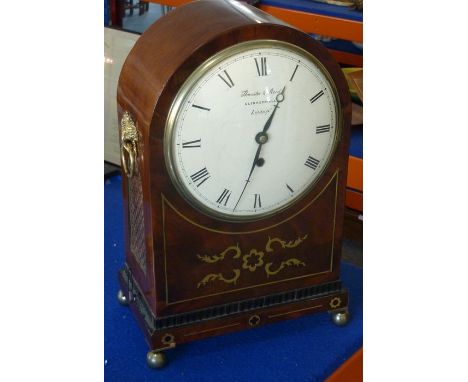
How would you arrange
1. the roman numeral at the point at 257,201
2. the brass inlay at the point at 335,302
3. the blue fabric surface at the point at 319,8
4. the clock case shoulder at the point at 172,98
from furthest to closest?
the blue fabric surface at the point at 319,8, the brass inlay at the point at 335,302, the roman numeral at the point at 257,201, the clock case shoulder at the point at 172,98

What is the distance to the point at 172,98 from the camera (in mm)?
752

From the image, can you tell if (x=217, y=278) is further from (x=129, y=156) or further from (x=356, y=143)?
(x=356, y=143)

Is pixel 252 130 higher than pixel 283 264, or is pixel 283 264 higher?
pixel 252 130

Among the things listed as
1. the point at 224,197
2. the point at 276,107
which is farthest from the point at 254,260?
the point at 276,107

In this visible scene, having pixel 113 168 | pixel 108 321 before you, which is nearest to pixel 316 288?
pixel 108 321

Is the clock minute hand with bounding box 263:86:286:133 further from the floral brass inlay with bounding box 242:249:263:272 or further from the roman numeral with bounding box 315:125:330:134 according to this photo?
the floral brass inlay with bounding box 242:249:263:272

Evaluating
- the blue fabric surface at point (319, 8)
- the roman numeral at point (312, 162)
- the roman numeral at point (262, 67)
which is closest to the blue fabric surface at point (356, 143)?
the blue fabric surface at point (319, 8)

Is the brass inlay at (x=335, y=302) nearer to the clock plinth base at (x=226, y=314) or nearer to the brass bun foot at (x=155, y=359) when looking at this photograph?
the clock plinth base at (x=226, y=314)

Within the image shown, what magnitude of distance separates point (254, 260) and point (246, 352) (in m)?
0.15

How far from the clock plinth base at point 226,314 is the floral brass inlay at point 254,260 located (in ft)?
0.14

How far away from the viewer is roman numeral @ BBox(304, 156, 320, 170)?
87cm

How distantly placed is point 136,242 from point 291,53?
0.36m

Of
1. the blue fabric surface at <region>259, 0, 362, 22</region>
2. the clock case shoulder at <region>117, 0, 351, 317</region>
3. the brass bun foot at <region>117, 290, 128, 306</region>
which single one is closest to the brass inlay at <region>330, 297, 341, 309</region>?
the clock case shoulder at <region>117, 0, 351, 317</region>

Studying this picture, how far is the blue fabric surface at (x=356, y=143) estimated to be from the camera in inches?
49.7
